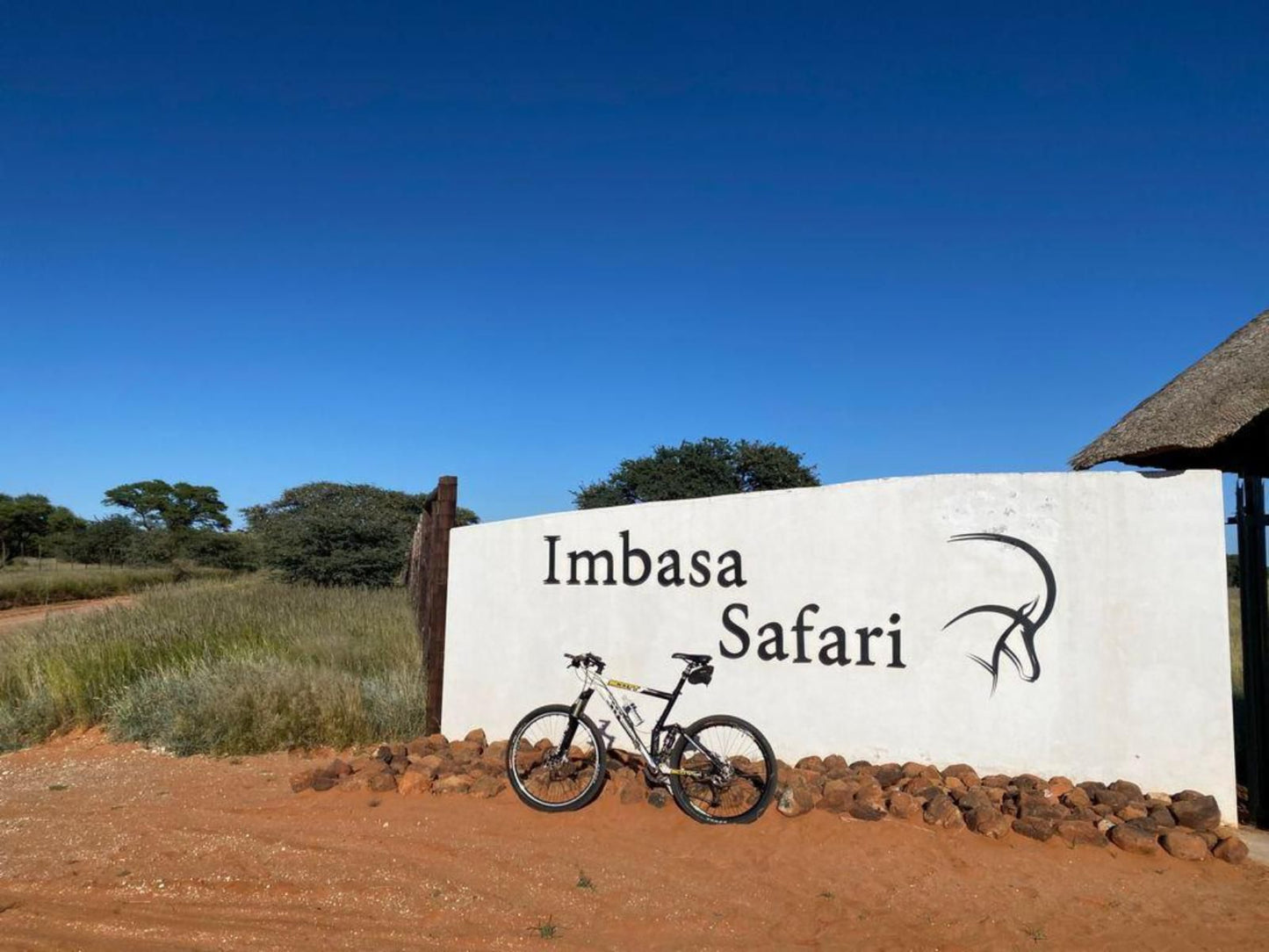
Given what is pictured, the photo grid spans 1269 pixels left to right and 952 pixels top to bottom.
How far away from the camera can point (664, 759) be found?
5801 mm

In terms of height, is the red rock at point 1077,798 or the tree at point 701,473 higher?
the tree at point 701,473

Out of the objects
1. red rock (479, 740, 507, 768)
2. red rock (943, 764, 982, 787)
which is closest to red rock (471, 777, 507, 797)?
red rock (479, 740, 507, 768)

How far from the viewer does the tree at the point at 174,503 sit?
4878 centimetres

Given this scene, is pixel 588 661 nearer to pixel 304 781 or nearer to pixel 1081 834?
pixel 304 781

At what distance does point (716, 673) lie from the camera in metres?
6.55

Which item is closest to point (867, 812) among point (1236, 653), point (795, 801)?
point (795, 801)

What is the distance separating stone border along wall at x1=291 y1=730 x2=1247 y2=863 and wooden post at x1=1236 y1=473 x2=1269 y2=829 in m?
0.47

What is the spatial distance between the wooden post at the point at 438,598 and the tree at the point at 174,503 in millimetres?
44527

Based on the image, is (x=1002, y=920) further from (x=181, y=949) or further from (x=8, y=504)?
(x=8, y=504)

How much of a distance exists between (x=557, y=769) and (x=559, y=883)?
4.22ft

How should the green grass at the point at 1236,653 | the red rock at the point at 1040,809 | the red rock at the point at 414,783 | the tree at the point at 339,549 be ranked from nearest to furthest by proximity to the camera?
the red rock at the point at 1040,809
the red rock at the point at 414,783
the green grass at the point at 1236,653
the tree at the point at 339,549

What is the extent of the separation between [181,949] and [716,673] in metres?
3.78

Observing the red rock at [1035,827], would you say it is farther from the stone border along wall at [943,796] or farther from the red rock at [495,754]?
the red rock at [495,754]

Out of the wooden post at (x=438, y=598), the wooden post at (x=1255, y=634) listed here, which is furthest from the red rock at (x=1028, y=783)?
the wooden post at (x=438, y=598)
